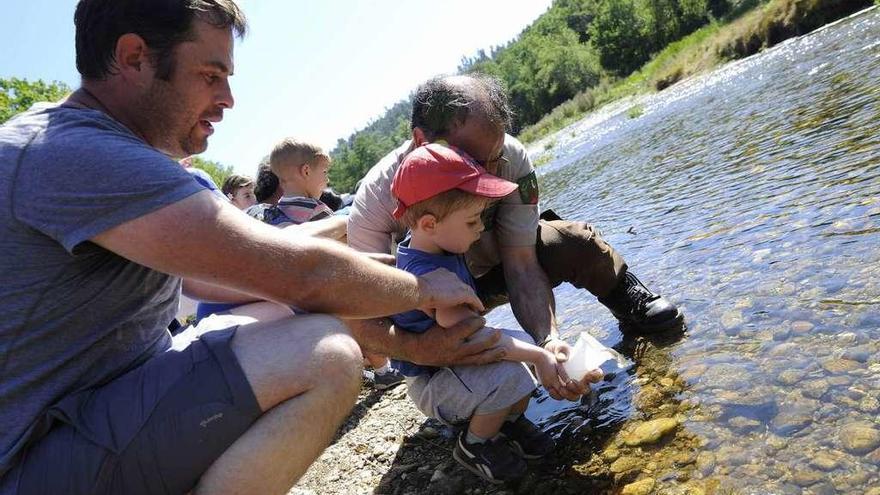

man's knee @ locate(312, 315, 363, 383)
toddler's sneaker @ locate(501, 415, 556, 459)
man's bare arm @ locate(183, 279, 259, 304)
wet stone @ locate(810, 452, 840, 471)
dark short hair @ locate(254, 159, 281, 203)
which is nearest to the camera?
man's knee @ locate(312, 315, 363, 383)

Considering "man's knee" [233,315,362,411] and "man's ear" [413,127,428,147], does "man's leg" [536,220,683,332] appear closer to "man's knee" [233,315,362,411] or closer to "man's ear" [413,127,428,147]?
"man's ear" [413,127,428,147]

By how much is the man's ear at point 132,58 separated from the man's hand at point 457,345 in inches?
63.6

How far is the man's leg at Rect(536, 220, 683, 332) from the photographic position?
375 centimetres

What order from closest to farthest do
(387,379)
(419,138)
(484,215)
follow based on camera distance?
(419,138) → (484,215) → (387,379)

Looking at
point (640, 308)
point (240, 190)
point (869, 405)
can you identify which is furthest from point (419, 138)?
point (240, 190)

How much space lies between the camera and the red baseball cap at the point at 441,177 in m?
2.79

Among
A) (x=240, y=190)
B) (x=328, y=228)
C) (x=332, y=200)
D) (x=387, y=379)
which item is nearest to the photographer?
(x=328, y=228)

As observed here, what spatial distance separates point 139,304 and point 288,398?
2.20ft

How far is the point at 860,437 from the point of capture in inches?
85.7

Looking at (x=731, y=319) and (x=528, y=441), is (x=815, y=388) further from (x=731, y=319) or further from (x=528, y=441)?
(x=528, y=441)

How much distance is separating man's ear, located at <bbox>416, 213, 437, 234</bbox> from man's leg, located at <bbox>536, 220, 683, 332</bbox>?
44.5 inches

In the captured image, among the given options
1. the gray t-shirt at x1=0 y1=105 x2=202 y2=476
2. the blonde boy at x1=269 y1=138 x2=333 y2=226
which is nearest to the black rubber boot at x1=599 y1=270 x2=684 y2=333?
the blonde boy at x1=269 y1=138 x2=333 y2=226

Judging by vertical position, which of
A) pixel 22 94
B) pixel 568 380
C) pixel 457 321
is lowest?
pixel 568 380

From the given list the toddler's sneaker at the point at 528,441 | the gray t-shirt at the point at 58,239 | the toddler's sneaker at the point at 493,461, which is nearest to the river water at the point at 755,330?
the toddler's sneaker at the point at 528,441
